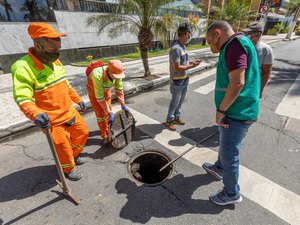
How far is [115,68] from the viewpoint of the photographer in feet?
8.63

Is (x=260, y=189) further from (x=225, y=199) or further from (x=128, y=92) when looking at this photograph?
(x=128, y=92)

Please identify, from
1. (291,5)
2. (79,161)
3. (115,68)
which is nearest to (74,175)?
(79,161)

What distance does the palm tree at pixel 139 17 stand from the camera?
6141 mm

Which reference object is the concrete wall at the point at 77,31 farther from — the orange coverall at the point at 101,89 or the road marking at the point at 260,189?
the road marking at the point at 260,189

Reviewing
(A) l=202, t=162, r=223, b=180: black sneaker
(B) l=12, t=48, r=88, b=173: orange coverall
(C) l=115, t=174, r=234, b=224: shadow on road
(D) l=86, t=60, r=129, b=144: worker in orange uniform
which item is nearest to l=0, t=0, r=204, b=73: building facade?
(D) l=86, t=60, r=129, b=144: worker in orange uniform

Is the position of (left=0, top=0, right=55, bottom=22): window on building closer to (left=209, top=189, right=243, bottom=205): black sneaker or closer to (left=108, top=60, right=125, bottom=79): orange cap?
(left=108, top=60, right=125, bottom=79): orange cap

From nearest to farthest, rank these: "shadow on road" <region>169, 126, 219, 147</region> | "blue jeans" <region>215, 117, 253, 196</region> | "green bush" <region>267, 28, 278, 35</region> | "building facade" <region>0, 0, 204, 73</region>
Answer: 1. "blue jeans" <region>215, 117, 253, 196</region>
2. "shadow on road" <region>169, 126, 219, 147</region>
3. "building facade" <region>0, 0, 204, 73</region>
4. "green bush" <region>267, 28, 278, 35</region>

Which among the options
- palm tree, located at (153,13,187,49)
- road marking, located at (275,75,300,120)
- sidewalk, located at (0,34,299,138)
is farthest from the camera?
palm tree, located at (153,13,187,49)

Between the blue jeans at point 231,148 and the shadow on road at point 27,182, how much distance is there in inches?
96.5

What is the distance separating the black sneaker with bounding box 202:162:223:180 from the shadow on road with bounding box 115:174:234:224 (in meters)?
0.08

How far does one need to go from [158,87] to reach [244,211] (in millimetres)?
5115

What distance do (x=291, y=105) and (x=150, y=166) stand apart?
4608 mm

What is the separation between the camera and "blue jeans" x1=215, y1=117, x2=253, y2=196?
1875 millimetres

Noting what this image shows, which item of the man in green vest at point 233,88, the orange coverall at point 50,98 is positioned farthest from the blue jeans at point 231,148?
the orange coverall at point 50,98
